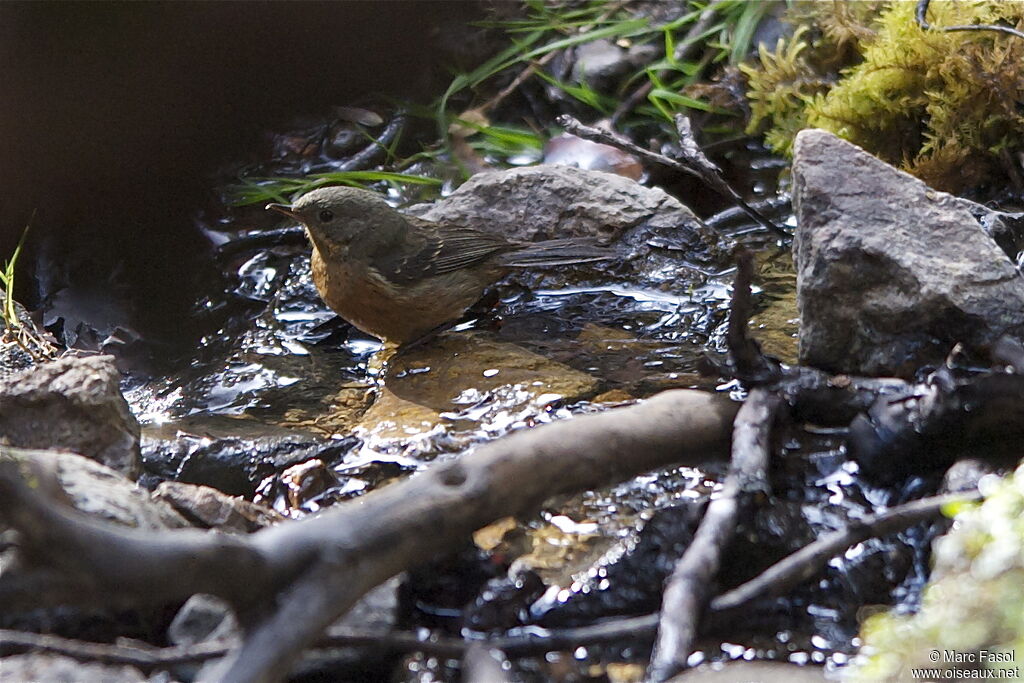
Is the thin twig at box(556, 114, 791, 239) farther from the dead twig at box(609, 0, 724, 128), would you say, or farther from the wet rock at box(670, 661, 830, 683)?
the wet rock at box(670, 661, 830, 683)

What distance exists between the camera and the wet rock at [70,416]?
321cm

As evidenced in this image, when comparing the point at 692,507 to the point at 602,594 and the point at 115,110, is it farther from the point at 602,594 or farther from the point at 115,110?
the point at 115,110

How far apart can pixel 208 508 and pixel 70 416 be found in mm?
726

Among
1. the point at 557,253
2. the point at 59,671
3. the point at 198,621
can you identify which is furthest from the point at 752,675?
the point at 557,253

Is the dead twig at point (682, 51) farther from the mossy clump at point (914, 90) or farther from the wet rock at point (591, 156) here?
the mossy clump at point (914, 90)

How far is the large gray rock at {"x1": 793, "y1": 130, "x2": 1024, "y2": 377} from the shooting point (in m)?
3.05

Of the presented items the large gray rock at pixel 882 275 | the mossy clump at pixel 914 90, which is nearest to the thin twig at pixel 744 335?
the large gray rock at pixel 882 275

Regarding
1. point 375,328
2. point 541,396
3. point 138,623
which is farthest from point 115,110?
point 138,623

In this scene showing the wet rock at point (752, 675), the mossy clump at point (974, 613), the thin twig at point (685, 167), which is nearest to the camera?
the mossy clump at point (974, 613)

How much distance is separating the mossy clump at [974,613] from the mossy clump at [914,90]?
359cm

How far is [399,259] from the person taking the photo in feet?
16.6

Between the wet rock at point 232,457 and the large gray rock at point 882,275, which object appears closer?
the large gray rock at point 882,275

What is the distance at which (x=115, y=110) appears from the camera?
5801 millimetres

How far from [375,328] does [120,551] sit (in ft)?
10.2
